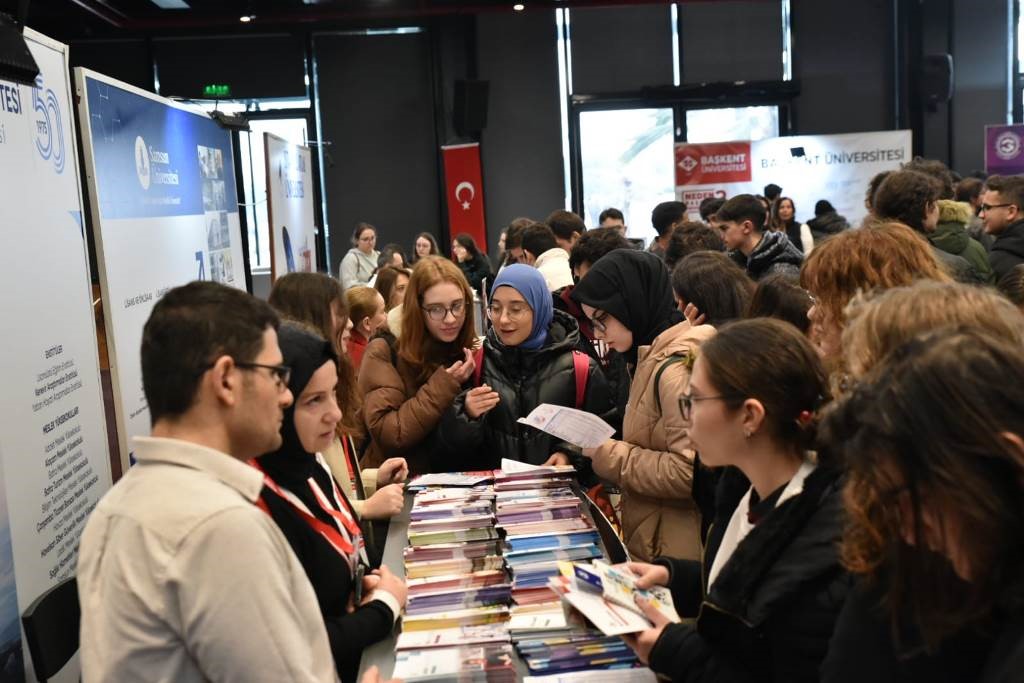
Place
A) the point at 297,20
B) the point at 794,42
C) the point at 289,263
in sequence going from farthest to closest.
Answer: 1. the point at 794,42
2. the point at 297,20
3. the point at 289,263

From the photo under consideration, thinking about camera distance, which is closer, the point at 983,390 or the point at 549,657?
the point at 983,390

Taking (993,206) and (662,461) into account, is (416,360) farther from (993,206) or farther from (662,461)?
(993,206)

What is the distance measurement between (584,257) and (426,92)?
8.45 metres

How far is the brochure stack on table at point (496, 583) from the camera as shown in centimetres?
174

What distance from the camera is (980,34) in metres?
12.1

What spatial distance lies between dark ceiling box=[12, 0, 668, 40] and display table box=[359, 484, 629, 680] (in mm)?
9752

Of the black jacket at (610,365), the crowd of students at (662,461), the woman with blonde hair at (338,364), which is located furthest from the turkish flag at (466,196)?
the woman with blonde hair at (338,364)

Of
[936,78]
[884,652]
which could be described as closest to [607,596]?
[884,652]

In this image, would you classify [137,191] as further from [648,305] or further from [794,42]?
[794,42]

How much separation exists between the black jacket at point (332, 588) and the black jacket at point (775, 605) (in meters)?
0.55

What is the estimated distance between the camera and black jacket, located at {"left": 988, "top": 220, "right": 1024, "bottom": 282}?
4168 mm

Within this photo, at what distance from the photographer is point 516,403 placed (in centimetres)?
312

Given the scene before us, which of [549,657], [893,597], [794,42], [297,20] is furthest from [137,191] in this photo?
[794,42]

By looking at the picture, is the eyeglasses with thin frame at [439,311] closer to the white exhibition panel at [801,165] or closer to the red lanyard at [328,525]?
the red lanyard at [328,525]
